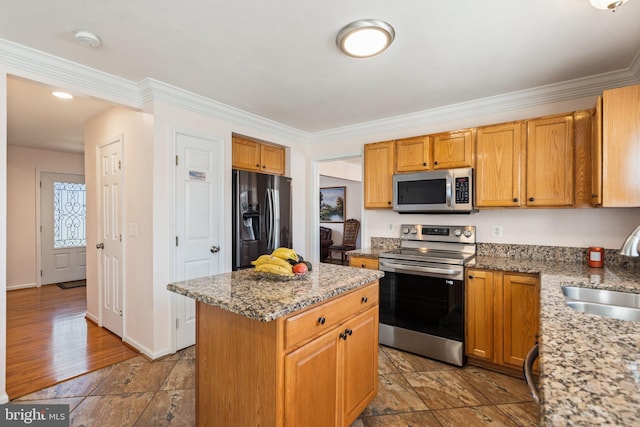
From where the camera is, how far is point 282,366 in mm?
1301

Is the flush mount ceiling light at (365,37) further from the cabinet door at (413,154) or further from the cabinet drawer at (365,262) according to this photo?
the cabinet drawer at (365,262)

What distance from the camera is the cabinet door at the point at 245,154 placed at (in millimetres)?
3514

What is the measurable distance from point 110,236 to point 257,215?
5.02ft

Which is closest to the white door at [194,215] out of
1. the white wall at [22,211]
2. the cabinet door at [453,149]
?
the cabinet door at [453,149]

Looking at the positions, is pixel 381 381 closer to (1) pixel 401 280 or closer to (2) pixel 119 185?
(1) pixel 401 280

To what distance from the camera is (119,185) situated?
122 inches

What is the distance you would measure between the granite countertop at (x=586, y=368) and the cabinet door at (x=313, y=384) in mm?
905

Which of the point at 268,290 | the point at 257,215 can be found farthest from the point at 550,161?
the point at 257,215

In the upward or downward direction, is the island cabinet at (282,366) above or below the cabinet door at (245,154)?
below

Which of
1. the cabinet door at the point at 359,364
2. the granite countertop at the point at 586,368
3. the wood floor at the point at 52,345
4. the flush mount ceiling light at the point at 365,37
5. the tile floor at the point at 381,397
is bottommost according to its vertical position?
the tile floor at the point at 381,397

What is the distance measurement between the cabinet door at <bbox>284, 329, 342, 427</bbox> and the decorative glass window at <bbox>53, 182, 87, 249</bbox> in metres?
5.61

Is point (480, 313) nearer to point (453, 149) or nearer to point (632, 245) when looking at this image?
point (632, 245)

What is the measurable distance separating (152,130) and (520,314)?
3.32 m

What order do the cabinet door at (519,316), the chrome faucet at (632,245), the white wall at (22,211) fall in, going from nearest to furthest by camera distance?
the chrome faucet at (632,245) → the cabinet door at (519,316) → the white wall at (22,211)
